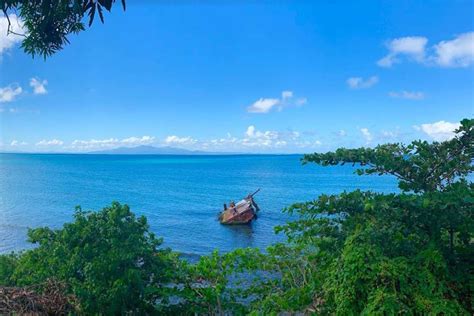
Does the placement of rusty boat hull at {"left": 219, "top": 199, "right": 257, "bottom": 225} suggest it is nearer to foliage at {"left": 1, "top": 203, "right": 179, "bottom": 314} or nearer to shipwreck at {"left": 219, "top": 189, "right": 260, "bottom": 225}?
shipwreck at {"left": 219, "top": 189, "right": 260, "bottom": 225}

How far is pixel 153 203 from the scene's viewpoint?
4681cm

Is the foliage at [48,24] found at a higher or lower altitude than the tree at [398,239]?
higher

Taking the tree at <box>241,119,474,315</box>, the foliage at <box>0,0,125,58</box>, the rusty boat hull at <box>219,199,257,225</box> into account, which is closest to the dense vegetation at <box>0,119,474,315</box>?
the tree at <box>241,119,474,315</box>

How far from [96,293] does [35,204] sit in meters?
42.3

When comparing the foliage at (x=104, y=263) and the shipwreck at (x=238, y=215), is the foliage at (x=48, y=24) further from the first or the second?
the shipwreck at (x=238, y=215)

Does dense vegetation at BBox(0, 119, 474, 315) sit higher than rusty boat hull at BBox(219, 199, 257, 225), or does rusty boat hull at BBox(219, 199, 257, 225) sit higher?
dense vegetation at BBox(0, 119, 474, 315)

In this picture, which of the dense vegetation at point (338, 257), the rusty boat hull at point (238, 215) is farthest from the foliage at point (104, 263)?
the rusty boat hull at point (238, 215)

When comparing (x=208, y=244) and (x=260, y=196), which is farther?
(x=260, y=196)

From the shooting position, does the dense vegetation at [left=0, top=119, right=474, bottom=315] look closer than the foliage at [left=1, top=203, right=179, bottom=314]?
Yes

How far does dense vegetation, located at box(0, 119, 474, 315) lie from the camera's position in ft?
15.8

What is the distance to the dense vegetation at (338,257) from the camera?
4820mm

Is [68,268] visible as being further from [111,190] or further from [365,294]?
[111,190]

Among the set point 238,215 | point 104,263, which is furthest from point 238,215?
point 104,263

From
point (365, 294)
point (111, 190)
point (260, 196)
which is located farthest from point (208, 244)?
point (111, 190)
